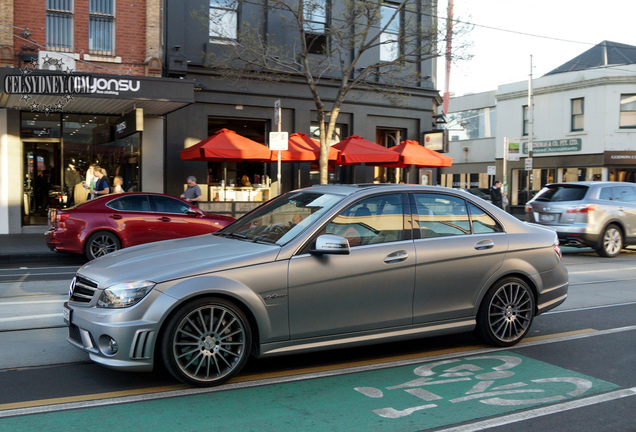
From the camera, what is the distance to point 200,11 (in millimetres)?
19875

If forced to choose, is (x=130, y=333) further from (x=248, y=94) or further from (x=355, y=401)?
(x=248, y=94)

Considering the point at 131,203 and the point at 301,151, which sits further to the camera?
the point at 301,151

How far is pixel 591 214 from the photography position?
14.6 metres

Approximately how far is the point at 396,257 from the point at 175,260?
1.95 metres

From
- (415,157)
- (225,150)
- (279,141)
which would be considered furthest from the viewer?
(415,157)

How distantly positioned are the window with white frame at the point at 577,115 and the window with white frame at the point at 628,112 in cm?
215

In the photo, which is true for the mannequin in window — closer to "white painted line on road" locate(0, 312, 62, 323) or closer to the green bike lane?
"white painted line on road" locate(0, 312, 62, 323)

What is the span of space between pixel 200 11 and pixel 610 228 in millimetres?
13727

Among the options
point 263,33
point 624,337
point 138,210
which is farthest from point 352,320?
point 263,33

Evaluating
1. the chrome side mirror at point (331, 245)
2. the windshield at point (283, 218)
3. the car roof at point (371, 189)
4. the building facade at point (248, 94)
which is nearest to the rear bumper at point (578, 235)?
the building facade at point (248, 94)

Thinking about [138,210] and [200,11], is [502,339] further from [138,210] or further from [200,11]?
[200,11]

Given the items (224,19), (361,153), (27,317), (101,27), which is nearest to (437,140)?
(361,153)

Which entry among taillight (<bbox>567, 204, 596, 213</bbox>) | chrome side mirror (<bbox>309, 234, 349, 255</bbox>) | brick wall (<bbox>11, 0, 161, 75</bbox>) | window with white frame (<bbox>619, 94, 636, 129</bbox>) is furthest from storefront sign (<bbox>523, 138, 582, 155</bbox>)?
chrome side mirror (<bbox>309, 234, 349, 255</bbox>)

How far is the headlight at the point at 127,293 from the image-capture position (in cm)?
467
